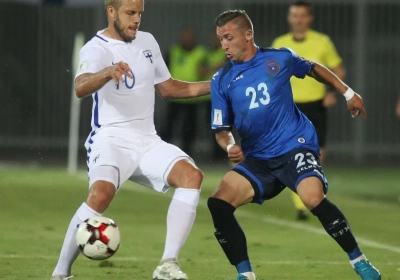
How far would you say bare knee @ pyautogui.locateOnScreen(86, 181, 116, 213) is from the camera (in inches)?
285

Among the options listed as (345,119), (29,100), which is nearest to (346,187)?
(345,119)

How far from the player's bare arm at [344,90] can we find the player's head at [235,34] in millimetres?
590

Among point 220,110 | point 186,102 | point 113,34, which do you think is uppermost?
point 113,34

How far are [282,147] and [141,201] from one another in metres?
6.45

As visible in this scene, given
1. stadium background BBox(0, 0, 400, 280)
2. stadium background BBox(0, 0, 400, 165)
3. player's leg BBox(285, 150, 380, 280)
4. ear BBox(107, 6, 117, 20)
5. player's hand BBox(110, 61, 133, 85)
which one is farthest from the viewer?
stadium background BBox(0, 0, 400, 165)

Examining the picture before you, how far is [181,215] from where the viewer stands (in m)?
7.43

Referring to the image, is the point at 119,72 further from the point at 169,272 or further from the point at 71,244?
the point at 169,272

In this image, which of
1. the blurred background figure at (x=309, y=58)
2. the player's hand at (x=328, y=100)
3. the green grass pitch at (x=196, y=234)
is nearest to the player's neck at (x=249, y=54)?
the green grass pitch at (x=196, y=234)

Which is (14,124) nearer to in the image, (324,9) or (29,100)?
(29,100)

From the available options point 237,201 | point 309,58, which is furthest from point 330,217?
point 309,58

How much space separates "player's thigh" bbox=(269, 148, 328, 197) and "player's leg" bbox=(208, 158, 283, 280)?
102 mm

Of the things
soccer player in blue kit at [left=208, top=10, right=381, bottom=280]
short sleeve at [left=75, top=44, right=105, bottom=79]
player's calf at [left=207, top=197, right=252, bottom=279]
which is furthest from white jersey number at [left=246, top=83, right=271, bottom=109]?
short sleeve at [left=75, top=44, right=105, bottom=79]

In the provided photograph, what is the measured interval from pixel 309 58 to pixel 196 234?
260 cm

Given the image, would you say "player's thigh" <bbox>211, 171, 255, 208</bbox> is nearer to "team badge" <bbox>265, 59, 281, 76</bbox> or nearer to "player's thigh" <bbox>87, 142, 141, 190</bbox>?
"player's thigh" <bbox>87, 142, 141, 190</bbox>
